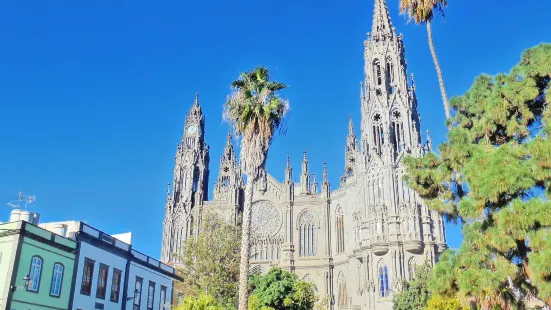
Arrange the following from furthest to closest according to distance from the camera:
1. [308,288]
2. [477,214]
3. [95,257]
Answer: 1. [308,288]
2. [95,257]
3. [477,214]

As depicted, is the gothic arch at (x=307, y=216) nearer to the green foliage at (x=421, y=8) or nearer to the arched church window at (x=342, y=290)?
the arched church window at (x=342, y=290)

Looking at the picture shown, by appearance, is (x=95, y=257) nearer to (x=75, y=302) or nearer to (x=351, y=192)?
(x=75, y=302)

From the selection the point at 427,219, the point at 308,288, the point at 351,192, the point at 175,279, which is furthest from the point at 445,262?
the point at 351,192

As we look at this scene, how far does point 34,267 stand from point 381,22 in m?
52.1

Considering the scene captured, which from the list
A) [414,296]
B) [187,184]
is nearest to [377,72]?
[187,184]

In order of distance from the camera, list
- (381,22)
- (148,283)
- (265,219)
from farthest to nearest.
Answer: (265,219), (381,22), (148,283)

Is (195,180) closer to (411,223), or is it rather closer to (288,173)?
(288,173)

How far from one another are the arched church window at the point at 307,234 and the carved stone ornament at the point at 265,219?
2.84 meters

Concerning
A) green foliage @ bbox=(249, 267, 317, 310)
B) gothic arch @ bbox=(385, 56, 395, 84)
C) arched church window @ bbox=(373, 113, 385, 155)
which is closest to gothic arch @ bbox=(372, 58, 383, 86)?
gothic arch @ bbox=(385, 56, 395, 84)

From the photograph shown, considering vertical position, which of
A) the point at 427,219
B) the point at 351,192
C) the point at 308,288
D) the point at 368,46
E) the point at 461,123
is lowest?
the point at 308,288

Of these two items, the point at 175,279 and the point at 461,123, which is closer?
the point at 461,123

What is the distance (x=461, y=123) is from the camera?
19781 mm

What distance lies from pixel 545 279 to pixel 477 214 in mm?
2843

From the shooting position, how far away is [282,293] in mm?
33031
